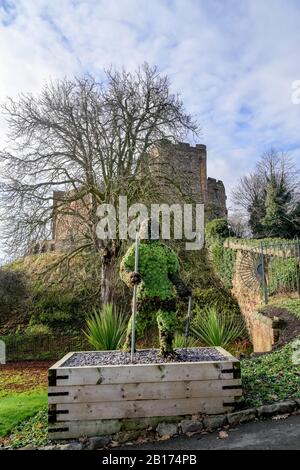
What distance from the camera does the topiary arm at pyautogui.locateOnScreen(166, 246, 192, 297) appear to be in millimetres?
4318

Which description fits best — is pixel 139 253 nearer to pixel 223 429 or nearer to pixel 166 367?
pixel 166 367

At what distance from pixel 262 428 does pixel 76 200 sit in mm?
9204

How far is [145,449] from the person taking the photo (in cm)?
322

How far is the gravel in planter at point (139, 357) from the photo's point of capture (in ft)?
13.4

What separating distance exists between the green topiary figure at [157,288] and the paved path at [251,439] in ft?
3.47

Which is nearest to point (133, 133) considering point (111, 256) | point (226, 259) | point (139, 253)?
point (111, 256)

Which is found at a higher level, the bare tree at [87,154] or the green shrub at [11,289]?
the bare tree at [87,154]

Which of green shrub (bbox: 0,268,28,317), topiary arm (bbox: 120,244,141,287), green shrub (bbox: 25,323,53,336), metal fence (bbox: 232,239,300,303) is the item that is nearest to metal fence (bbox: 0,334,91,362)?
green shrub (bbox: 25,323,53,336)

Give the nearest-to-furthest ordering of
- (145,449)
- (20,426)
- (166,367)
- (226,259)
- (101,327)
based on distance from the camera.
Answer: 1. (145,449)
2. (166,367)
3. (20,426)
4. (101,327)
5. (226,259)

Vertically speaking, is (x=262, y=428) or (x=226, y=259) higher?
(x=226, y=259)

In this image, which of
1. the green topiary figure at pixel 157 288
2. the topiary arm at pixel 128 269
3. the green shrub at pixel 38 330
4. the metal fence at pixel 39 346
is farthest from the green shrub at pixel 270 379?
the green shrub at pixel 38 330

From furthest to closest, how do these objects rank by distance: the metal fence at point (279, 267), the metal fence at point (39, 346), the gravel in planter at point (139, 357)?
the metal fence at point (39, 346)
the metal fence at point (279, 267)
the gravel in planter at point (139, 357)
